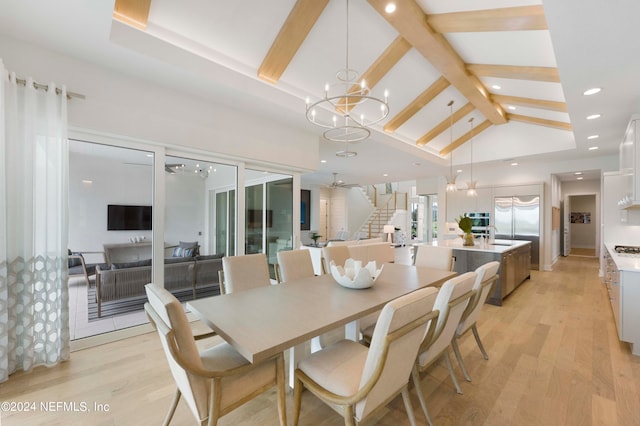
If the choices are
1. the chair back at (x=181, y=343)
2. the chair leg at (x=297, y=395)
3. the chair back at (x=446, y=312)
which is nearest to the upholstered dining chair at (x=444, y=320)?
the chair back at (x=446, y=312)

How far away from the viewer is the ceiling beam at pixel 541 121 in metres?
5.46

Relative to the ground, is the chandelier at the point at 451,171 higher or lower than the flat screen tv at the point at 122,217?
higher

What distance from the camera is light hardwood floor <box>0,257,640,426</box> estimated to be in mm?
1860

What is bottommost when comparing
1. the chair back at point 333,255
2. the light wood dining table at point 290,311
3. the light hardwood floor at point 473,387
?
the light hardwood floor at point 473,387

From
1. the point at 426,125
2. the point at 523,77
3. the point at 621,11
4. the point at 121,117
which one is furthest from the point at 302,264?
the point at 426,125

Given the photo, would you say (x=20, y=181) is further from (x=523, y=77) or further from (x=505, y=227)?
(x=505, y=227)

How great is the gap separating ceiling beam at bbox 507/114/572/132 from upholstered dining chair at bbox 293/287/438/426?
20.4ft

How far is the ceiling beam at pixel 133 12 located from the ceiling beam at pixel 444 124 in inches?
215

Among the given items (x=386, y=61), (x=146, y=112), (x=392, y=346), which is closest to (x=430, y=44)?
(x=386, y=61)

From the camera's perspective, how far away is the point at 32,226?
239 centimetres

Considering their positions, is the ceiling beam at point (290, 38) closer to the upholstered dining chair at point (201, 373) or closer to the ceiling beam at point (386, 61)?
the ceiling beam at point (386, 61)

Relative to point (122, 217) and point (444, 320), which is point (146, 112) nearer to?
point (122, 217)

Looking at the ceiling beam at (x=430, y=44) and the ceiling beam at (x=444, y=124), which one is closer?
the ceiling beam at (x=430, y=44)

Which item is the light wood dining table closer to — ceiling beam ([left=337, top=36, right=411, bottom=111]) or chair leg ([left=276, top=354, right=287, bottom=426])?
→ chair leg ([left=276, top=354, right=287, bottom=426])
